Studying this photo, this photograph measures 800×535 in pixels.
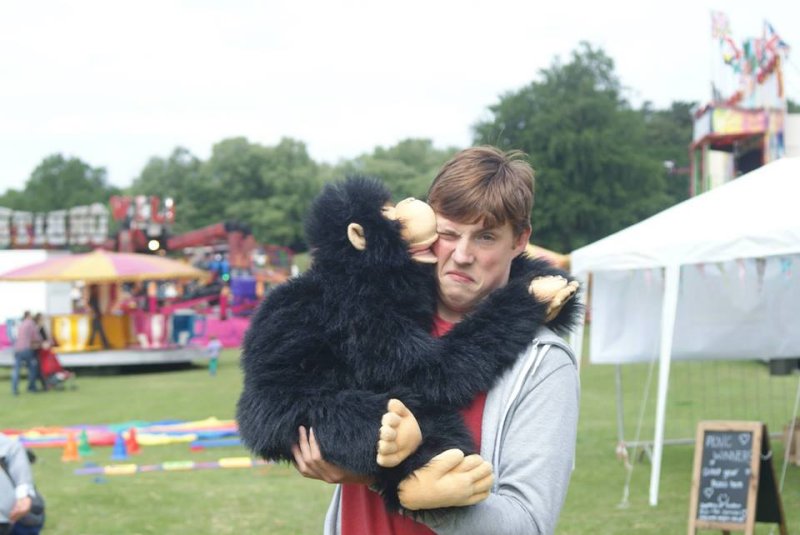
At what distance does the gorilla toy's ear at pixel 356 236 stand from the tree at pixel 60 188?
101225 mm

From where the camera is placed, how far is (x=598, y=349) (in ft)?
36.4

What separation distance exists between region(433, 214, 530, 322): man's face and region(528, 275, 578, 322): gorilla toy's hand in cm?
9

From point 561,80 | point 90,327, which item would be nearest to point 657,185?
point 561,80

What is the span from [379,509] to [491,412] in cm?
32

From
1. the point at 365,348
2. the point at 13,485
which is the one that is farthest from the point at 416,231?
the point at 13,485

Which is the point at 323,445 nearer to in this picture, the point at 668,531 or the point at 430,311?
the point at 430,311

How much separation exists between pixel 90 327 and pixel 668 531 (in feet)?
68.4

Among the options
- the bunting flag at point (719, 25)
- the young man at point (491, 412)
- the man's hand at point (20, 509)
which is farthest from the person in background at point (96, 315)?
the young man at point (491, 412)

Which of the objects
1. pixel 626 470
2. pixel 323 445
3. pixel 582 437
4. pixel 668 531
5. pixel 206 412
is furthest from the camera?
pixel 206 412

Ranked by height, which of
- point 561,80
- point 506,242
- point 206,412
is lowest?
point 206,412

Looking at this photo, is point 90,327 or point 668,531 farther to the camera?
Result: point 90,327

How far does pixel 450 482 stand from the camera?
6.56 feet

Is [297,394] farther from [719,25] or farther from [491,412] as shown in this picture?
[719,25]

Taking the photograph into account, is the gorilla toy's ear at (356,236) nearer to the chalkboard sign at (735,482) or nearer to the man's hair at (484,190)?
the man's hair at (484,190)
